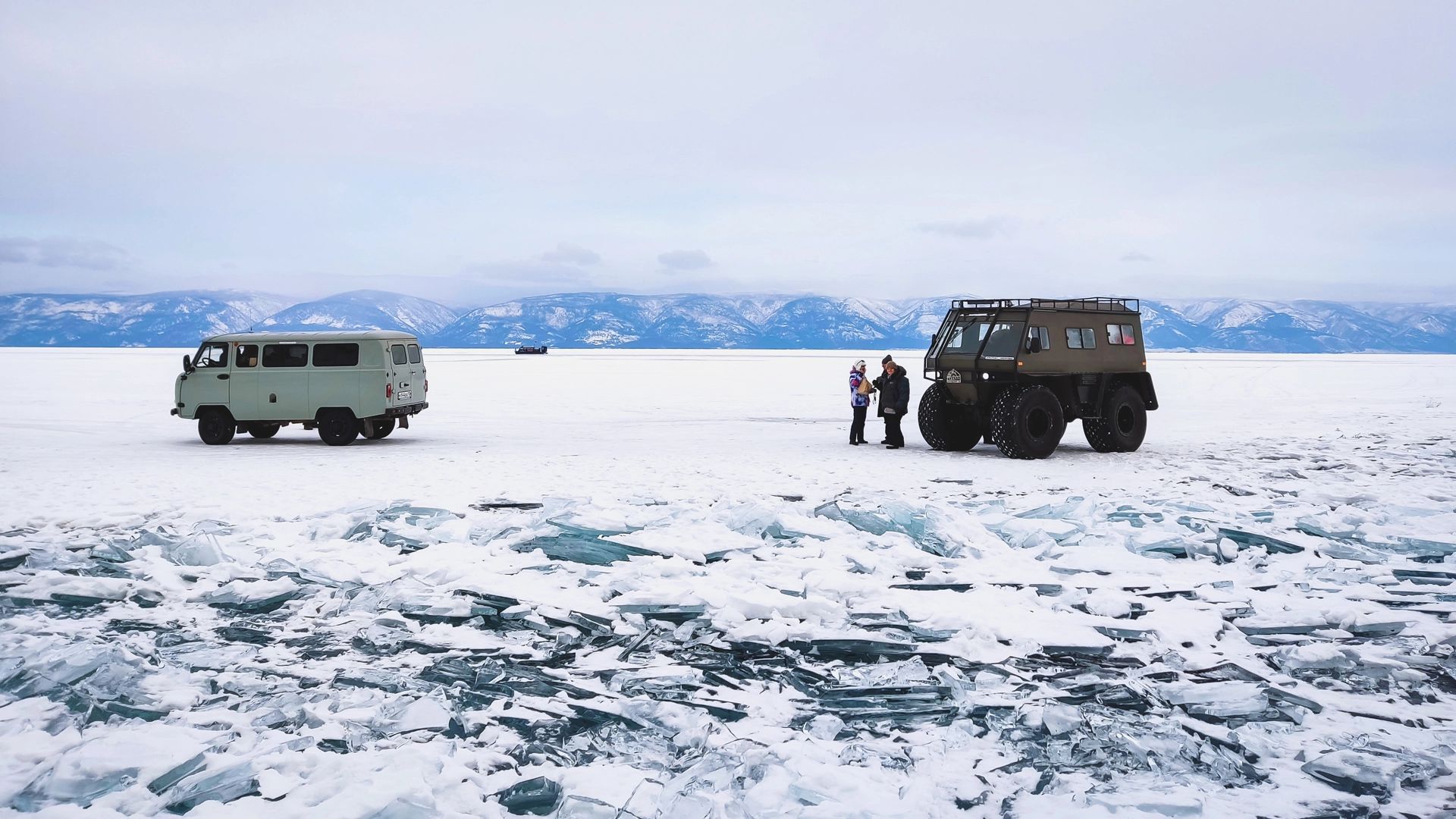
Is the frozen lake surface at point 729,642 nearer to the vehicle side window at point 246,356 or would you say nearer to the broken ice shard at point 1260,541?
the broken ice shard at point 1260,541

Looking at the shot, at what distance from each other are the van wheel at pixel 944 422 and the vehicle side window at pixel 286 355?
11.3 meters

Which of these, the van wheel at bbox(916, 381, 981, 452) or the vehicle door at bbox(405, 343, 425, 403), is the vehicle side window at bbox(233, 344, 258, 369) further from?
the van wheel at bbox(916, 381, 981, 452)

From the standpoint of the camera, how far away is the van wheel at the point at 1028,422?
16.6 metres

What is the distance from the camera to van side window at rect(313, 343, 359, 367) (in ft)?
61.6

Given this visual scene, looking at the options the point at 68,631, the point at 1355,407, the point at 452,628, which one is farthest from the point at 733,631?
the point at 1355,407

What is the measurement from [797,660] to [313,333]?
15.2 meters

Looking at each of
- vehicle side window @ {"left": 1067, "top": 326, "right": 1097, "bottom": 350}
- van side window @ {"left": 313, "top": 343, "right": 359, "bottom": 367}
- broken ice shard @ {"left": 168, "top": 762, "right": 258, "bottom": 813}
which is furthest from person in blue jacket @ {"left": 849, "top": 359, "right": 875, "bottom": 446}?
broken ice shard @ {"left": 168, "top": 762, "right": 258, "bottom": 813}

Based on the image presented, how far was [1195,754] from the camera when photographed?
5.01 metres

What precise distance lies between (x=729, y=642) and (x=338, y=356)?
14.1m

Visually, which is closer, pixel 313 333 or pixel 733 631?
pixel 733 631

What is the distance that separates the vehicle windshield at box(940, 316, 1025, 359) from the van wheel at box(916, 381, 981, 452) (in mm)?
780

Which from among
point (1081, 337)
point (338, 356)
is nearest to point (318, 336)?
point (338, 356)

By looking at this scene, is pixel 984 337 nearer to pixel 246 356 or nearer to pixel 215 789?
pixel 246 356

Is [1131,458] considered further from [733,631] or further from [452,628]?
[452,628]
